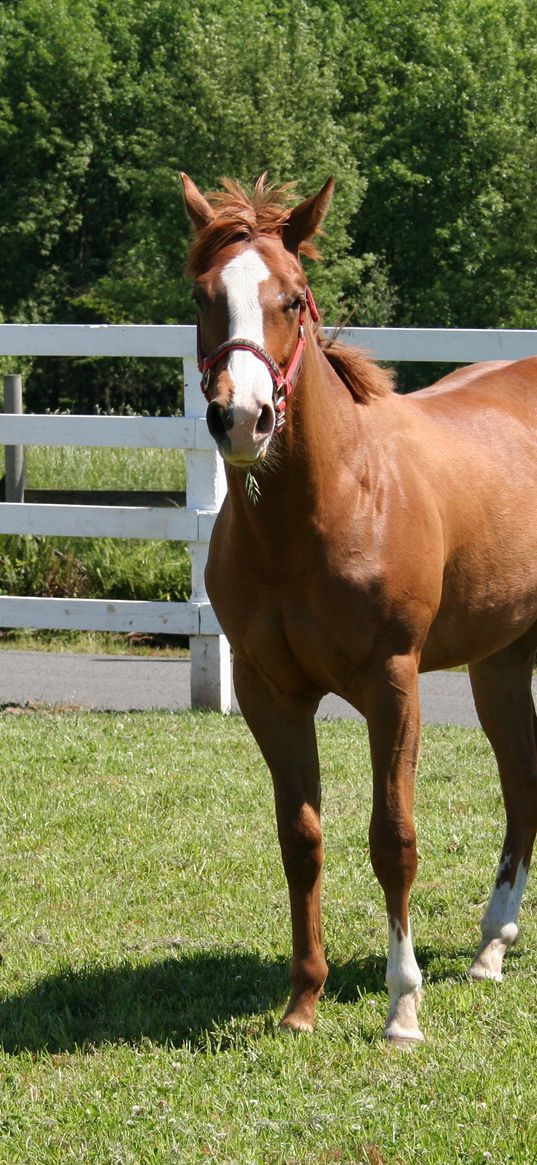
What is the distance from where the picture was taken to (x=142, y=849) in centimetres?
544

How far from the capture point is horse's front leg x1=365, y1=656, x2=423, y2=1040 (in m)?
3.63

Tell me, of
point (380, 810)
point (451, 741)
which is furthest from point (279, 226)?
point (451, 741)

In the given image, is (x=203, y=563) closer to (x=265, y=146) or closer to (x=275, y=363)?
(x=275, y=363)

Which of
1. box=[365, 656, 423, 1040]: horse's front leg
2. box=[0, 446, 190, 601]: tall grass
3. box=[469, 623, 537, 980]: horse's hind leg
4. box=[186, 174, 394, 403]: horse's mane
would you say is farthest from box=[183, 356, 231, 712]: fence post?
box=[365, 656, 423, 1040]: horse's front leg

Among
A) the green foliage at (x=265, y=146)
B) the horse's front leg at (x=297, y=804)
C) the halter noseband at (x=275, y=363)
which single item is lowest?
the horse's front leg at (x=297, y=804)

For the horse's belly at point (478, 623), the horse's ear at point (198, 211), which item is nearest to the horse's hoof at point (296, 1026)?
the horse's belly at point (478, 623)

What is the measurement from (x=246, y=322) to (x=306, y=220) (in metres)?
0.49

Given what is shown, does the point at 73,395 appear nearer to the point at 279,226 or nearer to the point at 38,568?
the point at 38,568

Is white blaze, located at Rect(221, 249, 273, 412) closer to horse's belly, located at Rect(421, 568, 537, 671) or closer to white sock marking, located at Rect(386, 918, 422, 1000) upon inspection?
horse's belly, located at Rect(421, 568, 537, 671)

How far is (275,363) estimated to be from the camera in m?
3.26

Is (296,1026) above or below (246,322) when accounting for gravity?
below

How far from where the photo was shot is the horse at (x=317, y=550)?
3352 mm

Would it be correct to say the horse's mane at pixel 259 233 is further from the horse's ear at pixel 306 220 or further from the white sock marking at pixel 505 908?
the white sock marking at pixel 505 908

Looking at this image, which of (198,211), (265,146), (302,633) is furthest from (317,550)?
(265,146)
